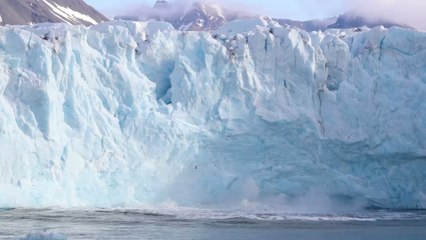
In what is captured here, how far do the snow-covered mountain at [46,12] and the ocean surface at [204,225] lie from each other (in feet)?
149

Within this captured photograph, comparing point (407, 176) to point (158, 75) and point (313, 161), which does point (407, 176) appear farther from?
point (158, 75)

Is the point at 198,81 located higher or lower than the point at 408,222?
higher

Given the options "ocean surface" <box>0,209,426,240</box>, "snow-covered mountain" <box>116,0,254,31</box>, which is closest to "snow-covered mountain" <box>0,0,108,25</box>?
"snow-covered mountain" <box>116,0,254,31</box>

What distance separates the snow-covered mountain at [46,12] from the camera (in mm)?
68269

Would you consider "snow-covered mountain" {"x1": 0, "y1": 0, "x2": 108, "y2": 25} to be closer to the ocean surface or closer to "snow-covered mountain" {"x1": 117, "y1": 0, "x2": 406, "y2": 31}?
"snow-covered mountain" {"x1": 117, "y1": 0, "x2": 406, "y2": 31}

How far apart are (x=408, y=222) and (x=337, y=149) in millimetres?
3355

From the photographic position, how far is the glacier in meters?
22.4

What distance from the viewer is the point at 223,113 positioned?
2398cm

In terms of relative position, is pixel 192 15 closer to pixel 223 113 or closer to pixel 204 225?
pixel 223 113

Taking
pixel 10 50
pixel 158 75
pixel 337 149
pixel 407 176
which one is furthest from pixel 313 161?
pixel 10 50

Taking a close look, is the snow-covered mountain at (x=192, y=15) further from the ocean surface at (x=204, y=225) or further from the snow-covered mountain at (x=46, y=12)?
the ocean surface at (x=204, y=225)

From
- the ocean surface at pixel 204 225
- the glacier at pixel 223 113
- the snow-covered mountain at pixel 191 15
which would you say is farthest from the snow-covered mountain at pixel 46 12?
the ocean surface at pixel 204 225

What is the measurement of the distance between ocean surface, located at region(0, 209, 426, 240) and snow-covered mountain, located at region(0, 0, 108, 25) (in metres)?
45.4

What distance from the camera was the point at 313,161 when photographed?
950 inches
